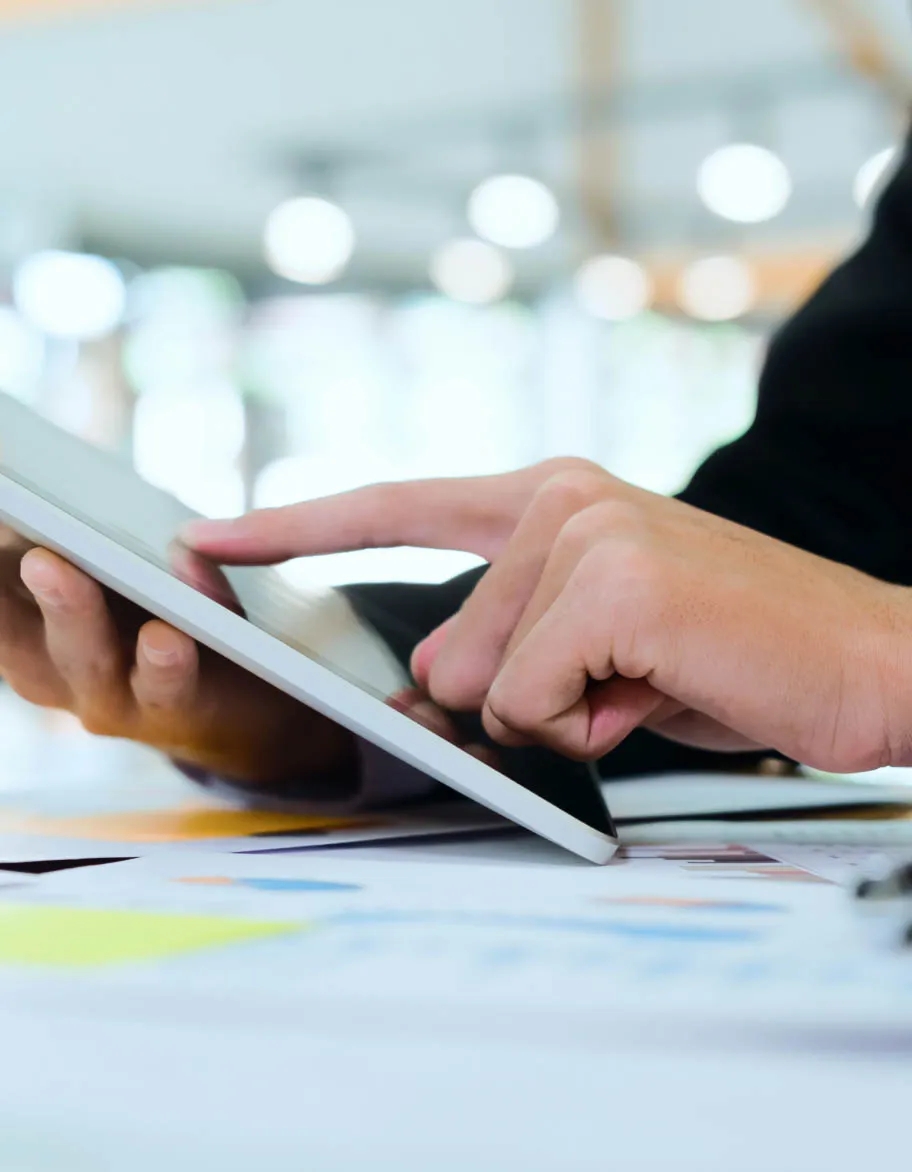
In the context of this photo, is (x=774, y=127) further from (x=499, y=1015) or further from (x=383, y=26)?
(x=499, y=1015)

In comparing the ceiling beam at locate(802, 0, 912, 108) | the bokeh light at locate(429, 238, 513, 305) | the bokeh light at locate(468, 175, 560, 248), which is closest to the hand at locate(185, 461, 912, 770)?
the ceiling beam at locate(802, 0, 912, 108)

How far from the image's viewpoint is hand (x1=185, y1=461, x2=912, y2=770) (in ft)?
1.52

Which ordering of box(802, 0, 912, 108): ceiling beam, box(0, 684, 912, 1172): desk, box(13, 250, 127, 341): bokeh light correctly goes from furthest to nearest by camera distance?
box(13, 250, 127, 341): bokeh light → box(802, 0, 912, 108): ceiling beam → box(0, 684, 912, 1172): desk

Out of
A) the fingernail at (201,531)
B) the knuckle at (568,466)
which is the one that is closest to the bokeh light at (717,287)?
the knuckle at (568,466)

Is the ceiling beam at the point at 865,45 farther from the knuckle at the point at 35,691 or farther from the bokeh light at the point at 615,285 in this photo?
the knuckle at the point at 35,691

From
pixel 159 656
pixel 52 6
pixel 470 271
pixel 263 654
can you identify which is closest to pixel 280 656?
pixel 263 654

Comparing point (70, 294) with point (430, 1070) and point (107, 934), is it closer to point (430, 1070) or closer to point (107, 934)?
point (107, 934)

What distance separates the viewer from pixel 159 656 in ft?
1.63

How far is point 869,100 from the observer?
4.09m

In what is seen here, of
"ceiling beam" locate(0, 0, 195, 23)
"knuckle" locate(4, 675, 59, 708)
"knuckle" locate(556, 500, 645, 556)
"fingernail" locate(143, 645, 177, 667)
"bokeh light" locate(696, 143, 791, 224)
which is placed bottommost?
"knuckle" locate(4, 675, 59, 708)

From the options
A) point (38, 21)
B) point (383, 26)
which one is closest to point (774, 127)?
point (383, 26)

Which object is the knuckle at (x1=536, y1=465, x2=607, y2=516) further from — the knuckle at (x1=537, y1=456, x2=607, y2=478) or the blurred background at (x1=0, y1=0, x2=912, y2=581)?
the blurred background at (x1=0, y1=0, x2=912, y2=581)

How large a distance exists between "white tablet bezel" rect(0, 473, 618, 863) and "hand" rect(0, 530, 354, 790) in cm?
7

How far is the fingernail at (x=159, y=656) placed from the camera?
1.62ft
